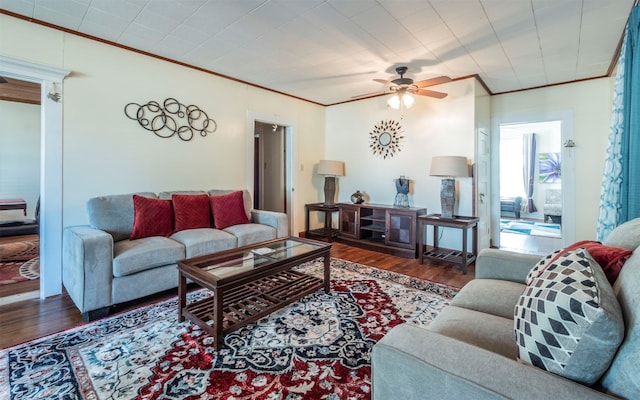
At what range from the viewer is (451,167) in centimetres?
363

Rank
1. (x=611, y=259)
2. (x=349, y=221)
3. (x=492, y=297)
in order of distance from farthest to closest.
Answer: (x=349, y=221) < (x=492, y=297) < (x=611, y=259)

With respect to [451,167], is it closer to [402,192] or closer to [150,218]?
[402,192]

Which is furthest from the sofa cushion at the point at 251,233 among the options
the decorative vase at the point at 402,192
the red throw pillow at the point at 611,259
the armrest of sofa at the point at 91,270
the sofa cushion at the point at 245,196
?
the red throw pillow at the point at 611,259

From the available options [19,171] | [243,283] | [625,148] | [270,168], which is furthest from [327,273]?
[19,171]

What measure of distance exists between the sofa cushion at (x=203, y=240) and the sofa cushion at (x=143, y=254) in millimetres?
78

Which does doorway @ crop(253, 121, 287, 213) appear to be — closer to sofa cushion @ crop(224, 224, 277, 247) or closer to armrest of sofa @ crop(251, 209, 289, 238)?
armrest of sofa @ crop(251, 209, 289, 238)

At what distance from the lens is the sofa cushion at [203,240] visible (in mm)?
2803

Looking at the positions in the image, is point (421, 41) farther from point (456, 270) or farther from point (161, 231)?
point (161, 231)

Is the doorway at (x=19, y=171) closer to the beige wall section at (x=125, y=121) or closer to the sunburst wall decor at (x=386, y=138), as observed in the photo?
the beige wall section at (x=125, y=121)

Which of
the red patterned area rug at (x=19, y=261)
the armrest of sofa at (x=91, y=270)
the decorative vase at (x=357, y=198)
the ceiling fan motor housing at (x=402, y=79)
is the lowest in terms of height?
the red patterned area rug at (x=19, y=261)

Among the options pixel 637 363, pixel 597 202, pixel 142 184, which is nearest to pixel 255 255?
pixel 142 184

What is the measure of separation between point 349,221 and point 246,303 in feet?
9.13

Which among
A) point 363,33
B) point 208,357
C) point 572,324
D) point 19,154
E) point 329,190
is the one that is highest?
point 363,33

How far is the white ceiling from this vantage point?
240cm
